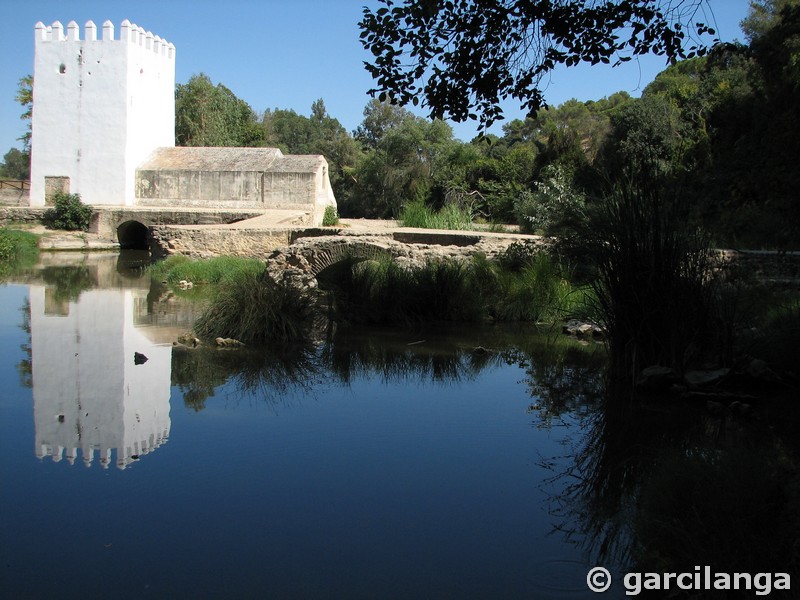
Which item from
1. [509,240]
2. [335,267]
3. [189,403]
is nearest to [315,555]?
[189,403]

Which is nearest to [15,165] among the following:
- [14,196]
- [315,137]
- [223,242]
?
[315,137]

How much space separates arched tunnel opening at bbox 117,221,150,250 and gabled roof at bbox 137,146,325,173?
2.54 m

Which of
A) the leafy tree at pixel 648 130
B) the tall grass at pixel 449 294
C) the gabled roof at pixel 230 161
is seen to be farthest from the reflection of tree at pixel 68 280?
the leafy tree at pixel 648 130

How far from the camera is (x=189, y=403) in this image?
6.99m

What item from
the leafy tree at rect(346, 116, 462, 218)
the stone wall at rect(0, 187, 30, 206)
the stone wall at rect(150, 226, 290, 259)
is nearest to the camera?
the stone wall at rect(150, 226, 290, 259)

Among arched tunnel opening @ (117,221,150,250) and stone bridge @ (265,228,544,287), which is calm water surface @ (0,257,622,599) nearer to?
stone bridge @ (265,228,544,287)

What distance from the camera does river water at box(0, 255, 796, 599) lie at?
155 inches

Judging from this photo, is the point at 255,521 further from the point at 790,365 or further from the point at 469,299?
the point at 469,299

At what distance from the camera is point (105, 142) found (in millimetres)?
29672

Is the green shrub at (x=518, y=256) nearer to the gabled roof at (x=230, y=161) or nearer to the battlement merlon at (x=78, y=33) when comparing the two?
the gabled roof at (x=230, y=161)

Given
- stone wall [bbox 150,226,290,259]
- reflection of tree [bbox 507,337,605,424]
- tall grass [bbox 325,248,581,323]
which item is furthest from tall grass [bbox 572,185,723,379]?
stone wall [bbox 150,226,290,259]

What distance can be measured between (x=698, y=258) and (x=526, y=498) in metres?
3.39

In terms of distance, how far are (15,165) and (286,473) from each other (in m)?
89.1

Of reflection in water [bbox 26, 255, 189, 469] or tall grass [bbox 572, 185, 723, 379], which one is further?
tall grass [bbox 572, 185, 723, 379]
